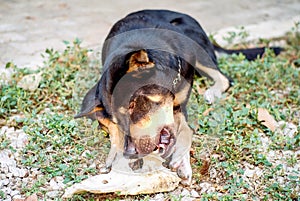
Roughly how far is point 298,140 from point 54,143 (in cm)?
192

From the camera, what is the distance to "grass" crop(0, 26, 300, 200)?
3.60 meters

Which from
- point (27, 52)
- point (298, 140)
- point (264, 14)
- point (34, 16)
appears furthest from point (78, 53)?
point (264, 14)

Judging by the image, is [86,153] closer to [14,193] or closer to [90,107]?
[90,107]

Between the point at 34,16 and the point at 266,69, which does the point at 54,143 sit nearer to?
the point at 266,69

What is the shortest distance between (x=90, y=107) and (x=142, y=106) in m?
0.60

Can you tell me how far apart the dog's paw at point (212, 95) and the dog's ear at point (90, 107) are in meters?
1.02

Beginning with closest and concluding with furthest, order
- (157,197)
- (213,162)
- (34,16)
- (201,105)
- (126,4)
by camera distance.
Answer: (157,197)
(213,162)
(201,105)
(34,16)
(126,4)

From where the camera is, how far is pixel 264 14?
21.6 feet

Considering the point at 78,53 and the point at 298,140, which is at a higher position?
the point at 78,53

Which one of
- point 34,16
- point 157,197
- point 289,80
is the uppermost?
point 34,16

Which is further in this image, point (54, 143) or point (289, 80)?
point (289, 80)

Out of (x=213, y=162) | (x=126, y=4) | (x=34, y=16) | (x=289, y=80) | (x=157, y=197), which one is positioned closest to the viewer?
(x=157, y=197)

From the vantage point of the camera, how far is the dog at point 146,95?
352cm

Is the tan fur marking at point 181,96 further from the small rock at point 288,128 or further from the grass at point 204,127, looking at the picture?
the small rock at point 288,128
